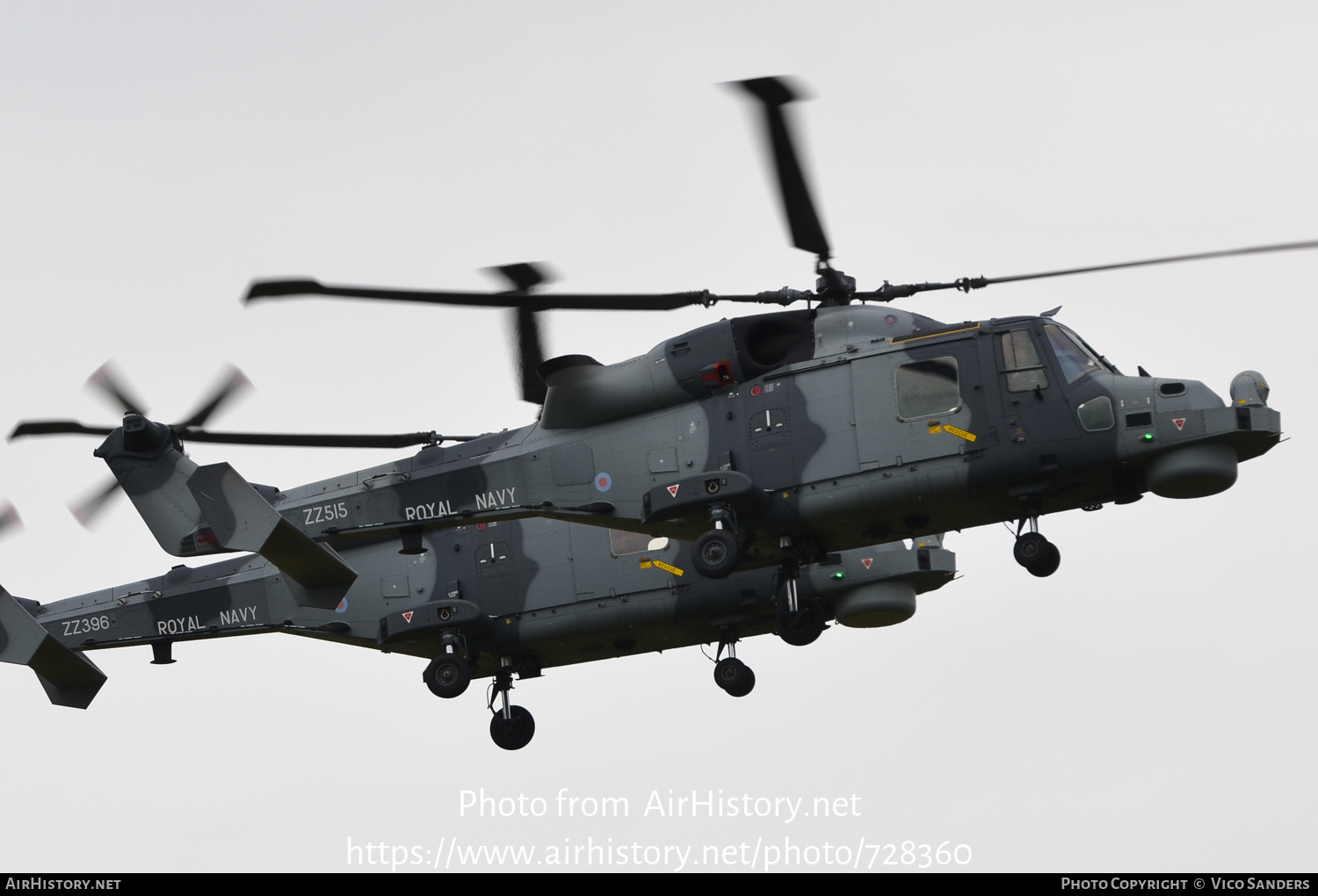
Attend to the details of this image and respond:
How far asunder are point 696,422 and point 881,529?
283 cm

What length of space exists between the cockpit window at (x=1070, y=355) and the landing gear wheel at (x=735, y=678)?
326 inches

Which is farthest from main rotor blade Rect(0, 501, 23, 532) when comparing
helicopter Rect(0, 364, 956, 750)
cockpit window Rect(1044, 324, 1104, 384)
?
cockpit window Rect(1044, 324, 1104, 384)

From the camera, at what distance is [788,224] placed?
2134 centimetres

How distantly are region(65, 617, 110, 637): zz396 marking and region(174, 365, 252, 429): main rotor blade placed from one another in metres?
4.60

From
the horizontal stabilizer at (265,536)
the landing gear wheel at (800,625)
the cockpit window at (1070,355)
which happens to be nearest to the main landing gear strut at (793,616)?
the landing gear wheel at (800,625)

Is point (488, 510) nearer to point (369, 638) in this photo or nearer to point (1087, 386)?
point (369, 638)

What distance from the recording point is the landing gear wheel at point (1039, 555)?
22312mm

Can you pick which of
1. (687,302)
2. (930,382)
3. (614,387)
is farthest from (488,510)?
(930,382)

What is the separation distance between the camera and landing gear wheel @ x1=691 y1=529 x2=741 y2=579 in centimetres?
2288

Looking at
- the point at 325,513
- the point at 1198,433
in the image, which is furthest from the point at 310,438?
the point at 1198,433

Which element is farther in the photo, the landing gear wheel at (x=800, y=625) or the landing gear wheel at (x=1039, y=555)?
the landing gear wheel at (x=800, y=625)

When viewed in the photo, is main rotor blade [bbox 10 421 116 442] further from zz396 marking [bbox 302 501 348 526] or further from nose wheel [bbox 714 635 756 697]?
nose wheel [bbox 714 635 756 697]

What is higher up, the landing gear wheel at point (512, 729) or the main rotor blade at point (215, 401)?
the main rotor blade at point (215, 401)

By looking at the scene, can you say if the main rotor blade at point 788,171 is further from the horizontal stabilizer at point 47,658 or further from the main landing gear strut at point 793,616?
the horizontal stabilizer at point 47,658
